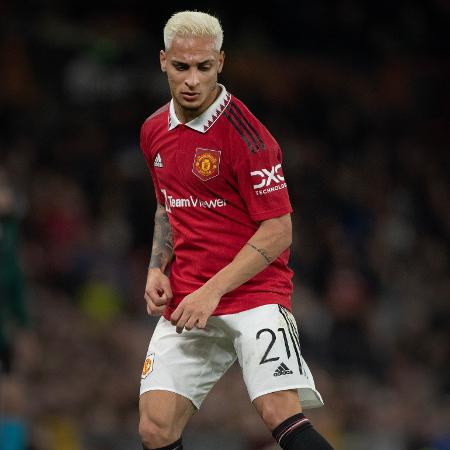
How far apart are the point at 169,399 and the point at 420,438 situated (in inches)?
209

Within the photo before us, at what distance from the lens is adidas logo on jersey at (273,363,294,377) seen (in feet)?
14.3

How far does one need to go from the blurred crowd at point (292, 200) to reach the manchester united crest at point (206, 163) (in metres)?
3.45

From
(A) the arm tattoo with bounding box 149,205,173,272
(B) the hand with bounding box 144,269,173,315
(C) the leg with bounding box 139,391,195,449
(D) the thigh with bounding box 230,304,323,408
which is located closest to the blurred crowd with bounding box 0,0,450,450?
(A) the arm tattoo with bounding box 149,205,173,272

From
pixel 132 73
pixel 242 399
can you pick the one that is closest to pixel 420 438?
pixel 242 399

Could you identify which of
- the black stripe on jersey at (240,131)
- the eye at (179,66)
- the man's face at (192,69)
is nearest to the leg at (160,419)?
the black stripe on jersey at (240,131)

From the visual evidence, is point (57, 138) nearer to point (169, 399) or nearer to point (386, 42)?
point (386, 42)

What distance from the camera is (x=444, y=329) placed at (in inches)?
428

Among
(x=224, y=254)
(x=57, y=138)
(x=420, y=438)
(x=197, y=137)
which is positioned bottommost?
(x=420, y=438)

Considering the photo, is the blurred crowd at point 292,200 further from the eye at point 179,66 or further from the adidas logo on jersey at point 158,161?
the eye at point 179,66

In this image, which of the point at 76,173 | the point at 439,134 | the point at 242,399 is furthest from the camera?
the point at 439,134

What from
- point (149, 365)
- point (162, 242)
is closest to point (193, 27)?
point (162, 242)

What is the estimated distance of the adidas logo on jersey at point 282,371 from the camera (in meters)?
4.35

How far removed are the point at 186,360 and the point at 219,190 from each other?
2.38 feet

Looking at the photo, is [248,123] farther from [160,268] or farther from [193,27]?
[160,268]
